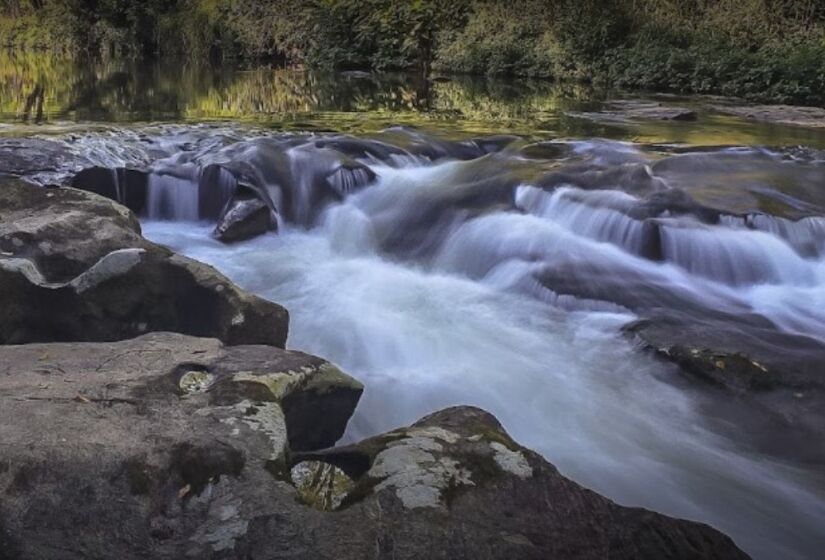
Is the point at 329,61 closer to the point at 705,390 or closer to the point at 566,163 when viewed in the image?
the point at 566,163

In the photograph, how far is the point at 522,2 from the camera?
25.9 metres

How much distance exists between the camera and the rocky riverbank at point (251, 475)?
2361mm

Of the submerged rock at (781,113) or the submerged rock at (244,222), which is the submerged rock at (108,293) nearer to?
the submerged rock at (244,222)

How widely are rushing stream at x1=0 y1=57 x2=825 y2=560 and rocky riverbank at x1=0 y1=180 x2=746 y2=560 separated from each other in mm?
1255

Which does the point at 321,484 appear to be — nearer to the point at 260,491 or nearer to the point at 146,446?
the point at 260,491

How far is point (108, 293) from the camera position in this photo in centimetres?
440

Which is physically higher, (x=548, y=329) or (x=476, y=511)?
(x=476, y=511)

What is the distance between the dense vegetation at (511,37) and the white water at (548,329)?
11.9m

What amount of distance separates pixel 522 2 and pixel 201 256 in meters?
21.3

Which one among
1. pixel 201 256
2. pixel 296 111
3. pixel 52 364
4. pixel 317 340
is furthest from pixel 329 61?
pixel 52 364

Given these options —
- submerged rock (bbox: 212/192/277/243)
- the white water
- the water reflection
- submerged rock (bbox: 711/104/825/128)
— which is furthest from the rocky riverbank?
submerged rock (bbox: 711/104/825/128)

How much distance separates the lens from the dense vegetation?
1892 cm

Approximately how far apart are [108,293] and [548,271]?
150 inches

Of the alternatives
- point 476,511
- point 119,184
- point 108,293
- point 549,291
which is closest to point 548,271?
point 549,291
